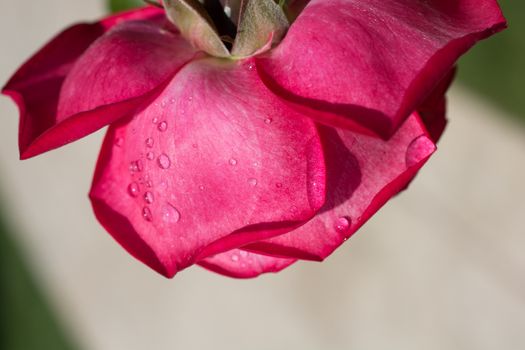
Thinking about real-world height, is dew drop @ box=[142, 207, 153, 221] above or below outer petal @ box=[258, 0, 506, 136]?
below

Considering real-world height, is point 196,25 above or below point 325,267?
above

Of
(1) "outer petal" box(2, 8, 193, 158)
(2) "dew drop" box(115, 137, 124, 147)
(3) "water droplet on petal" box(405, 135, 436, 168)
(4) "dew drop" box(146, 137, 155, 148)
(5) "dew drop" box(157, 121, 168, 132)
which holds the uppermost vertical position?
(1) "outer petal" box(2, 8, 193, 158)

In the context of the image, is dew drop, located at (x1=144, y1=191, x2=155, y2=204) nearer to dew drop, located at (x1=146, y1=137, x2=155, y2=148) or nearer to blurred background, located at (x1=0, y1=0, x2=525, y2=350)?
dew drop, located at (x1=146, y1=137, x2=155, y2=148)

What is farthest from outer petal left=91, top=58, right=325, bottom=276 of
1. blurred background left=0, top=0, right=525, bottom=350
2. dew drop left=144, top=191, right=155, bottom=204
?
blurred background left=0, top=0, right=525, bottom=350

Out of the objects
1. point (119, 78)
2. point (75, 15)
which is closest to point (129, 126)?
point (119, 78)

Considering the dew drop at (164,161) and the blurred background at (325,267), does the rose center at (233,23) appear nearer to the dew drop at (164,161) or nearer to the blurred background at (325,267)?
the dew drop at (164,161)

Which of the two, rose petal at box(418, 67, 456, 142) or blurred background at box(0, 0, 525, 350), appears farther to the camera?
blurred background at box(0, 0, 525, 350)

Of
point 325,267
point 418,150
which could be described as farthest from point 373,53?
point 325,267

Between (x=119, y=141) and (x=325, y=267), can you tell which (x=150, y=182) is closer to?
(x=119, y=141)
